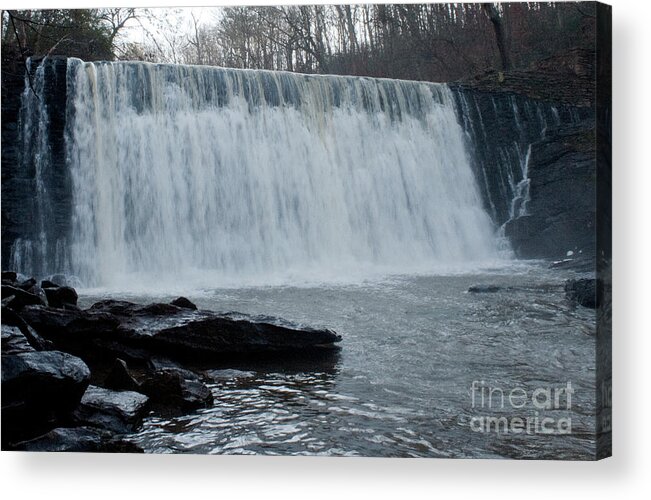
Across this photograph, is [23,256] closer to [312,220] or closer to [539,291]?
[312,220]

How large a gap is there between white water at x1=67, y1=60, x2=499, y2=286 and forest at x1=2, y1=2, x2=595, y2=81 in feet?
0.39

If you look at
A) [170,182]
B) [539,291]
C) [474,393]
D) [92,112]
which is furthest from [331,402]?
[92,112]

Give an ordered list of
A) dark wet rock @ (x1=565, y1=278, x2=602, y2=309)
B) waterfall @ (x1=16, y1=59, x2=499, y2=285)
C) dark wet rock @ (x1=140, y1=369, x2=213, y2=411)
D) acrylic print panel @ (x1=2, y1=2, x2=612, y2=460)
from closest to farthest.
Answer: dark wet rock @ (x1=565, y1=278, x2=602, y2=309)
acrylic print panel @ (x1=2, y1=2, x2=612, y2=460)
dark wet rock @ (x1=140, y1=369, x2=213, y2=411)
waterfall @ (x1=16, y1=59, x2=499, y2=285)

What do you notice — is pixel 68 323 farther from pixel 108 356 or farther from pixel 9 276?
pixel 9 276

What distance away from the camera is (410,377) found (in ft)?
14.6

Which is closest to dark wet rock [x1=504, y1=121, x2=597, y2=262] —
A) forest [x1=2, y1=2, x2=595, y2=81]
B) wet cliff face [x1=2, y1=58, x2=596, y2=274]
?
wet cliff face [x1=2, y1=58, x2=596, y2=274]

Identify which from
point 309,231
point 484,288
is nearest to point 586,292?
point 484,288

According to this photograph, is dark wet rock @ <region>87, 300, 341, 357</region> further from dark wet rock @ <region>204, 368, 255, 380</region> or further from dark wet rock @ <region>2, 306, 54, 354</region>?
dark wet rock @ <region>2, 306, 54, 354</region>

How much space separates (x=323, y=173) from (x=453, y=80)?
984 millimetres

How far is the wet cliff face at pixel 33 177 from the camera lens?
4645 mm

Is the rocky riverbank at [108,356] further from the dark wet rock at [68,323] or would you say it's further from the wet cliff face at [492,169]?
the wet cliff face at [492,169]

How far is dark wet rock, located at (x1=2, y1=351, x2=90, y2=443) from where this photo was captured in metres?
4.38

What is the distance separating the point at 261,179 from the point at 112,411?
171cm

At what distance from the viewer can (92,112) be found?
495 centimetres
